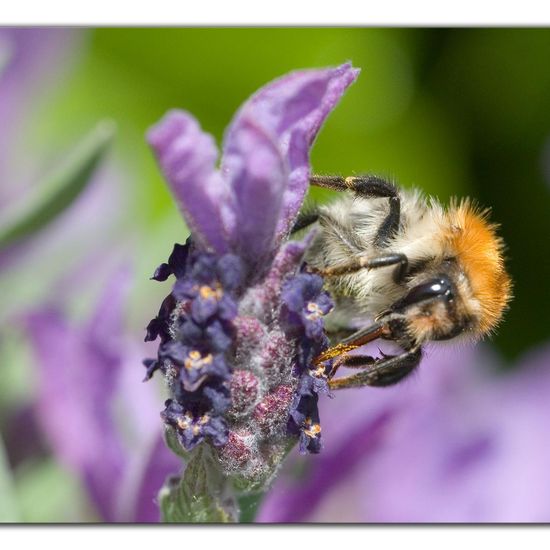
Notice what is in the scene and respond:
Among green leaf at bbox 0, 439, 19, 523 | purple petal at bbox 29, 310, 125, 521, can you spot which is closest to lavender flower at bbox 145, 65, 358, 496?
green leaf at bbox 0, 439, 19, 523

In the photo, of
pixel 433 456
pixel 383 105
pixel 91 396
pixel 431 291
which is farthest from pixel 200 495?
pixel 383 105

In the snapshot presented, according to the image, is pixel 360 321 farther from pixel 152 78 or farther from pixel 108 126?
pixel 152 78

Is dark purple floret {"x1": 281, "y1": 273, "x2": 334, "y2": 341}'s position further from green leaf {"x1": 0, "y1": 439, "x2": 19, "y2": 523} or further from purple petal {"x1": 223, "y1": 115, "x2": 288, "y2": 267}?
green leaf {"x1": 0, "y1": 439, "x2": 19, "y2": 523}

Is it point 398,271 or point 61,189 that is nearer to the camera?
point 398,271

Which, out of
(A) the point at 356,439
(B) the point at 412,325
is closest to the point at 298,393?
(B) the point at 412,325

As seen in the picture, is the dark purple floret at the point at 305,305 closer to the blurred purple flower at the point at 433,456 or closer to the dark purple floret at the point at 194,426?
the dark purple floret at the point at 194,426

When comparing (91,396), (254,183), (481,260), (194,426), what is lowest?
(91,396)

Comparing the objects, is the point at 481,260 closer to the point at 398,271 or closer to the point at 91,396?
the point at 398,271
